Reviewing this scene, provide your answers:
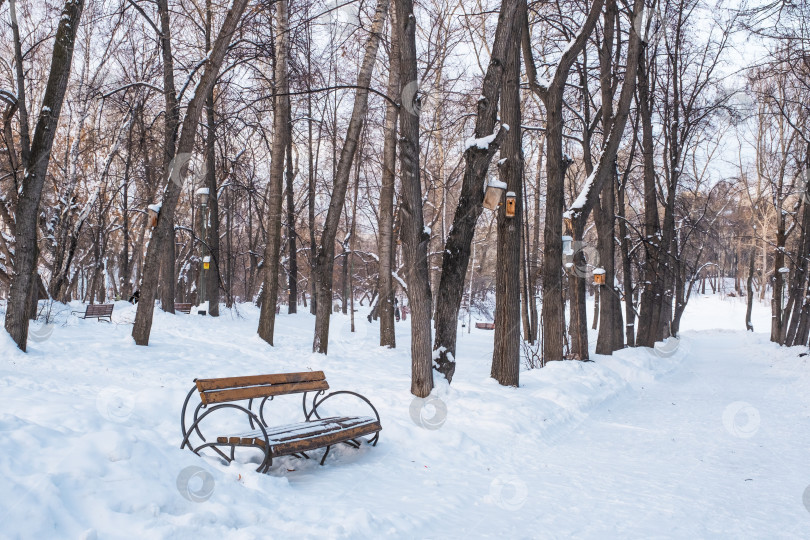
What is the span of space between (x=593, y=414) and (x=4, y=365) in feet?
25.7

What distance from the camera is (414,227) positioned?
7348 mm

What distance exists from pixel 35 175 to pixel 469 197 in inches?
225

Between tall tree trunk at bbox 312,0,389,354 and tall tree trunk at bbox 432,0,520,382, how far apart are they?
3.73m

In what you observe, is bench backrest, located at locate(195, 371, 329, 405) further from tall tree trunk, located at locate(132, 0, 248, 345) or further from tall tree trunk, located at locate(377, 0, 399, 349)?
tall tree trunk, located at locate(377, 0, 399, 349)

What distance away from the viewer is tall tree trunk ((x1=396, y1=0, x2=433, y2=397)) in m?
7.18

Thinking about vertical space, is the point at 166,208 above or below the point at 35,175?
below

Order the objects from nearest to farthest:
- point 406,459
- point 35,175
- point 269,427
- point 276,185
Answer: point 269,427, point 406,459, point 35,175, point 276,185

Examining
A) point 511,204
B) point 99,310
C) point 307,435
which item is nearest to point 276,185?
point 511,204

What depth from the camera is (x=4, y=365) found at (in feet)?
23.8

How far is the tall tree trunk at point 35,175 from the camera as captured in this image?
7730 mm

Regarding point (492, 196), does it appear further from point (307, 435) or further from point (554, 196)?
point (554, 196)

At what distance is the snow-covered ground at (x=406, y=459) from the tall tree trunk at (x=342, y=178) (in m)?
1.04

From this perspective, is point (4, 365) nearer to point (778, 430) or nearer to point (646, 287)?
point (778, 430)

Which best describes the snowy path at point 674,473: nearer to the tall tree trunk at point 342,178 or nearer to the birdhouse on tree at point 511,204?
the birdhouse on tree at point 511,204
